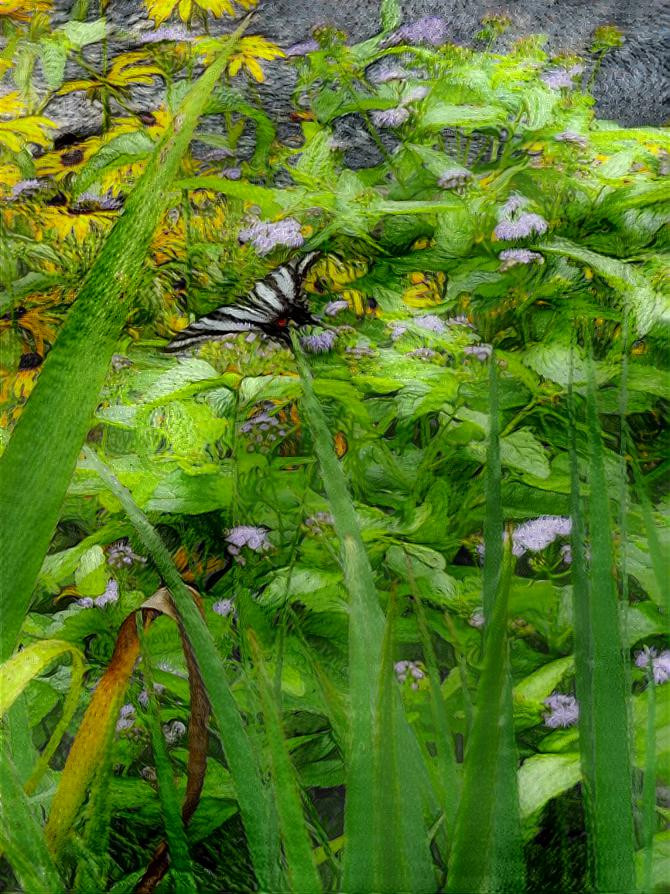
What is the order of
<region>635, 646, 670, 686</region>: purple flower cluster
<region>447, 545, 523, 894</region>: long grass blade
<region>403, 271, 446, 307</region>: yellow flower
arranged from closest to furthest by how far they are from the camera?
<region>447, 545, 523, 894</region>: long grass blade, <region>635, 646, 670, 686</region>: purple flower cluster, <region>403, 271, 446, 307</region>: yellow flower

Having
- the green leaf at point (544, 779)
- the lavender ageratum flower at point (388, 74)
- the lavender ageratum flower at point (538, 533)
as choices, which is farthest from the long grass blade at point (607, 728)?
the lavender ageratum flower at point (388, 74)

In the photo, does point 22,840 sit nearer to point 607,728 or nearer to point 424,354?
point 607,728

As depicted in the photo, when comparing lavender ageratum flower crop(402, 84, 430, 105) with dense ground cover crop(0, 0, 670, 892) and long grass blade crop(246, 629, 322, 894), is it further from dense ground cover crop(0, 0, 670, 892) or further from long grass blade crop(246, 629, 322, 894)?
long grass blade crop(246, 629, 322, 894)

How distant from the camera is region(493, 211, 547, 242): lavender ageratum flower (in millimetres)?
763

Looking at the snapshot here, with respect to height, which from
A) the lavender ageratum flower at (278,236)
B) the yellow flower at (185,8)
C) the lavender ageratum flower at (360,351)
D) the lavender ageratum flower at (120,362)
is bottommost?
the lavender ageratum flower at (360,351)

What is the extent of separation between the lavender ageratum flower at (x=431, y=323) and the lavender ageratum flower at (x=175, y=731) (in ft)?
1.34

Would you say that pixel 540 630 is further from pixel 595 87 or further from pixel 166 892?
pixel 595 87

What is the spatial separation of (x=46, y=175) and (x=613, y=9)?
2.27 feet

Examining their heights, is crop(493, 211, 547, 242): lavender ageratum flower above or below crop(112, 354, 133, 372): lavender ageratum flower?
above

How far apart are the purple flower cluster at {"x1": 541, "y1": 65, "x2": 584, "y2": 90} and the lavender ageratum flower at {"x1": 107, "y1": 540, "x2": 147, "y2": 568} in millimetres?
688

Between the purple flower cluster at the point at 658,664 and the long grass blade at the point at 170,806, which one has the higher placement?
the long grass blade at the point at 170,806

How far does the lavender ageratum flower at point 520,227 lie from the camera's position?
763mm

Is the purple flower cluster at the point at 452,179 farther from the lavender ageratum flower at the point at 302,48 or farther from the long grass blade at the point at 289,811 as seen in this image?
the long grass blade at the point at 289,811

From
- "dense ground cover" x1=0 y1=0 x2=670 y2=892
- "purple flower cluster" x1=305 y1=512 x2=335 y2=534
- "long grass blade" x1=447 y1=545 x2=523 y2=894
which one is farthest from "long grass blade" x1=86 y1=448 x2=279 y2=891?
"purple flower cluster" x1=305 y1=512 x2=335 y2=534
